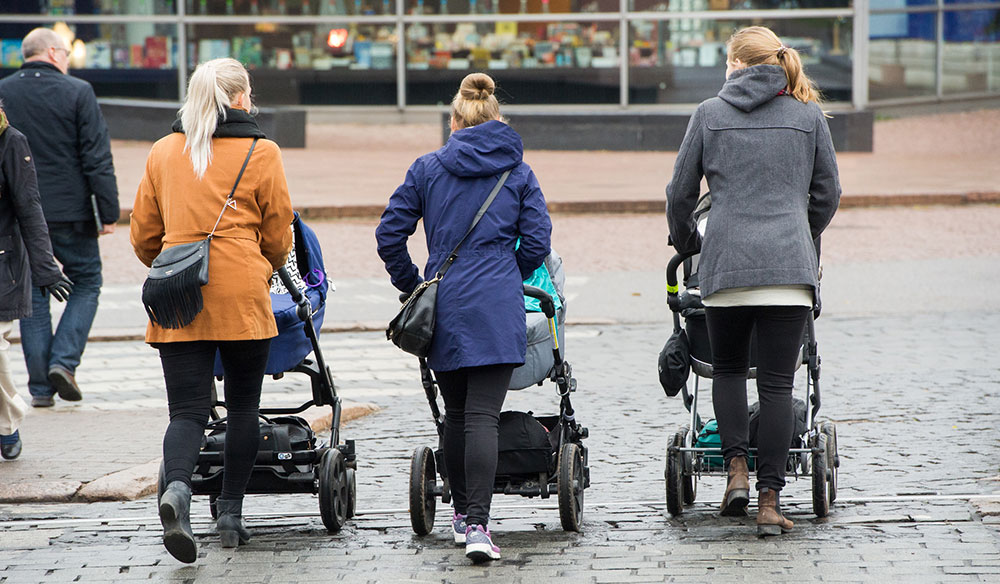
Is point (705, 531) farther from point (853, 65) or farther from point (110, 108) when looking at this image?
point (110, 108)

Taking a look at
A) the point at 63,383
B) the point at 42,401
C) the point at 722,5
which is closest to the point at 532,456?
the point at 63,383

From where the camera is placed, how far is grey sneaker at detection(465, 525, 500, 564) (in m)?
4.83

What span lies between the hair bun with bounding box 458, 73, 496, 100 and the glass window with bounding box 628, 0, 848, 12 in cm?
1976

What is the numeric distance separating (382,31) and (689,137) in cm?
2088

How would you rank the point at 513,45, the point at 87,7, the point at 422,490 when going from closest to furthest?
the point at 422,490 → the point at 513,45 → the point at 87,7

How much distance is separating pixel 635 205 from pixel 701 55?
7924 mm

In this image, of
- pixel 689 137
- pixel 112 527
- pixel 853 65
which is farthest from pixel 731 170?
pixel 853 65

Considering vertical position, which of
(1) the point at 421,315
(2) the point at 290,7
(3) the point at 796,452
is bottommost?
(3) the point at 796,452

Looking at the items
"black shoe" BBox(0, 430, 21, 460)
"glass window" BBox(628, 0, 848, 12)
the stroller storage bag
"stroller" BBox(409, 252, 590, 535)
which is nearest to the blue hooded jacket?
"stroller" BBox(409, 252, 590, 535)

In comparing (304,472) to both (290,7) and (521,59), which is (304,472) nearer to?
(521,59)

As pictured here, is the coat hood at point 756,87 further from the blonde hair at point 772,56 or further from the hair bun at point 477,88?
the hair bun at point 477,88

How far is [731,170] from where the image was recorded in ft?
16.6

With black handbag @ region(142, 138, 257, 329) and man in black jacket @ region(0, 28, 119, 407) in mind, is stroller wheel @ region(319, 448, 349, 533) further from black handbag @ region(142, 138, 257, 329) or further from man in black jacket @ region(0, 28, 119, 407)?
man in black jacket @ region(0, 28, 119, 407)

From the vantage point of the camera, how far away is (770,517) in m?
5.07
